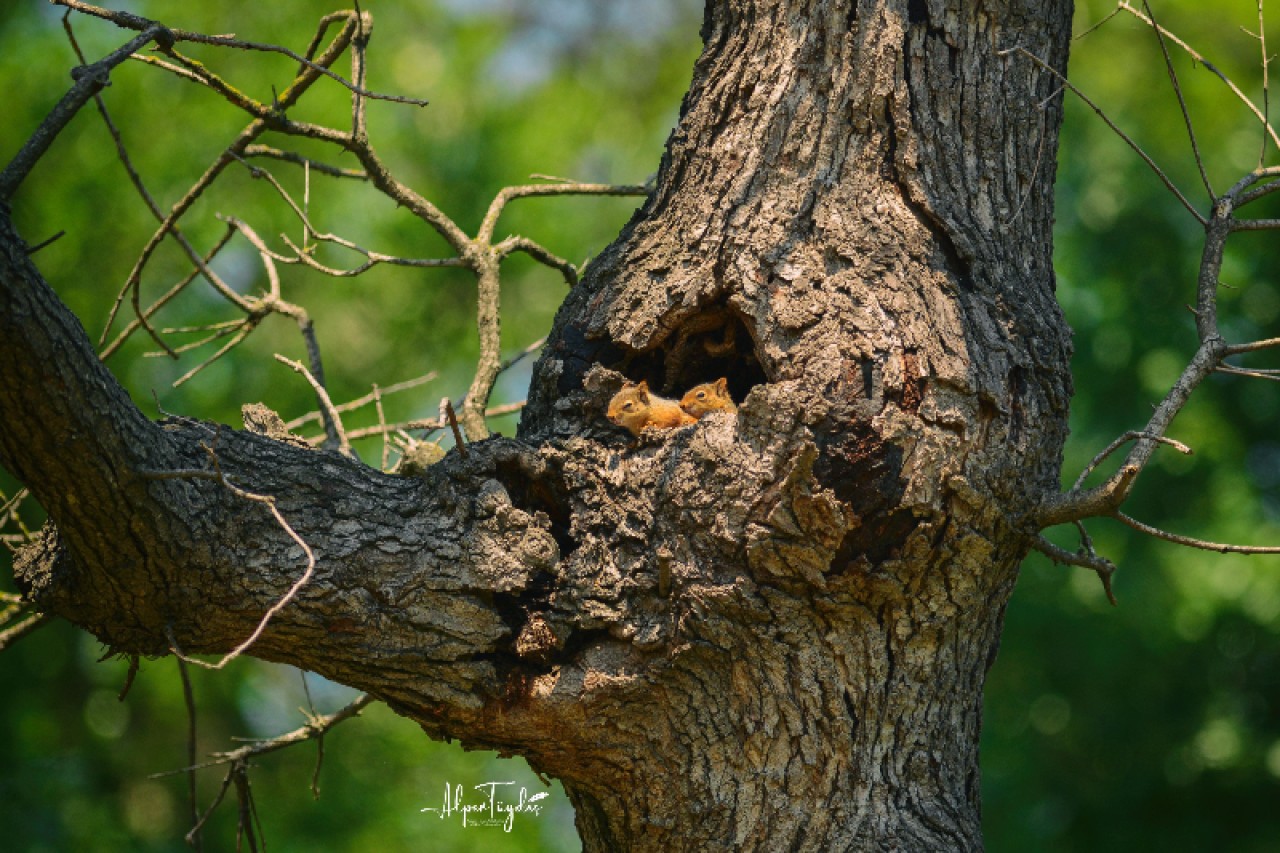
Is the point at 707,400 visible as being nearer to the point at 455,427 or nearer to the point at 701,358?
the point at 701,358

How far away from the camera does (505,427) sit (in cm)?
1012

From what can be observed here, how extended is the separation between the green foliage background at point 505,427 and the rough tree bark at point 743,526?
522 cm

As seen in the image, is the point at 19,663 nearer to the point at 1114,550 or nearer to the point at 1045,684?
the point at 1045,684

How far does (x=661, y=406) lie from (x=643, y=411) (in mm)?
47

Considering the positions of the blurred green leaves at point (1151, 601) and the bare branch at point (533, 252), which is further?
the blurred green leaves at point (1151, 601)

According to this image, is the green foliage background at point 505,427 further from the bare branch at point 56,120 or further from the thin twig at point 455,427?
the bare branch at point 56,120

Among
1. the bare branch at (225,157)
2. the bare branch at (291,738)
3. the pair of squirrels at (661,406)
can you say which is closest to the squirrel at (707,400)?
the pair of squirrels at (661,406)

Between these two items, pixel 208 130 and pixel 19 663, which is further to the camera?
pixel 208 130

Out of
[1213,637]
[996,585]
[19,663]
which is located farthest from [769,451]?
[19,663]

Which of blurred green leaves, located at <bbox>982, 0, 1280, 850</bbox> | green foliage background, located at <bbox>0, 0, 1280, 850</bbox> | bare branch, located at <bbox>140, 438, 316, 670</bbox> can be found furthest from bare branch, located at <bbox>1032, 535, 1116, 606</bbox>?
blurred green leaves, located at <bbox>982, 0, 1280, 850</bbox>

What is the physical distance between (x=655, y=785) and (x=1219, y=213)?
1.81m

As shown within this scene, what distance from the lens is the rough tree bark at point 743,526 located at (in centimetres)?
251

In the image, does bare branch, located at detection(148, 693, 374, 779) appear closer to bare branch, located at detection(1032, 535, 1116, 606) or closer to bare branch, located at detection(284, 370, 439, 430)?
bare branch, located at detection(284, 370, 439, 430)

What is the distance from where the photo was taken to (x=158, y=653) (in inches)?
104
